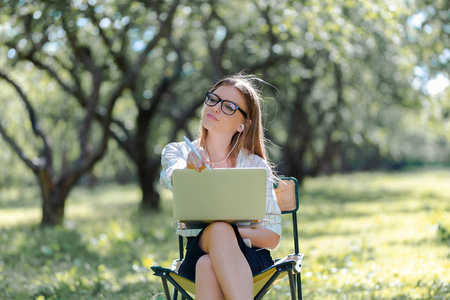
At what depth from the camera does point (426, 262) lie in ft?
18.7

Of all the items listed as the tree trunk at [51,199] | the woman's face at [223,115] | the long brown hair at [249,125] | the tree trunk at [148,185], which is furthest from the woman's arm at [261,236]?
the tree trunk at [148,185]

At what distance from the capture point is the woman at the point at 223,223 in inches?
108

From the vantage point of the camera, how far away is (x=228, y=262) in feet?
9.00

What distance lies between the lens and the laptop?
271cm

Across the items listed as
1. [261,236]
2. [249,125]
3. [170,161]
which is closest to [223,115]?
[249,125]

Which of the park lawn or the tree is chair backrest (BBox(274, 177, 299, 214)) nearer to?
the park lawn

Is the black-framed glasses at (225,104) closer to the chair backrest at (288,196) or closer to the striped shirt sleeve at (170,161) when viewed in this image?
the striped shirt sleeve at (170,161)

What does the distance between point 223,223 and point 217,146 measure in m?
0.54

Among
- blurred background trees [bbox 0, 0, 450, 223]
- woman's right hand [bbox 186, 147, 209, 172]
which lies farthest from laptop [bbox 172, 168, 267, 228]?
blurred background trees [bbox 0, 0, 450, 223]

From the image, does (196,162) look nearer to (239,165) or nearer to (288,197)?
(239,165)

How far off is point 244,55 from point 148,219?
3.69 m

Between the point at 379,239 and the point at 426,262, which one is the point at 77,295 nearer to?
the point at 426,262

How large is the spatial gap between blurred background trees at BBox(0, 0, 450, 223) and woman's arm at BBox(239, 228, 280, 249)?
78 cm

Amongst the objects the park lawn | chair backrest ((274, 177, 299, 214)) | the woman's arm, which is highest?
chair backrest ((274, 177, 299, 214))
